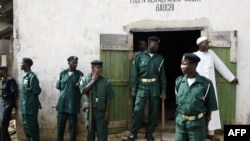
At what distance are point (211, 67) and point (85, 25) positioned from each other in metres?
2.76

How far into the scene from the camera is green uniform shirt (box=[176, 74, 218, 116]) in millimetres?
5020

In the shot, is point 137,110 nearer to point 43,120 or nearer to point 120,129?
point 120,129

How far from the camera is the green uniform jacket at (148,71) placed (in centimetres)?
Answer: 698

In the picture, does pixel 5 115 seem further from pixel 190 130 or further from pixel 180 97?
pixel 190 130

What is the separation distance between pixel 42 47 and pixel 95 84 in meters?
2.02

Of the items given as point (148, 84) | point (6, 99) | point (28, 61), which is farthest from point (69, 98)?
point (148, 84)

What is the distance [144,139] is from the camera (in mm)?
7320

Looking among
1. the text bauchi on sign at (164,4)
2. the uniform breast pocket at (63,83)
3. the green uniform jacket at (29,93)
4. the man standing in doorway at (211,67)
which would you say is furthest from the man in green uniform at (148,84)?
the green uniform jacket at (29,93)

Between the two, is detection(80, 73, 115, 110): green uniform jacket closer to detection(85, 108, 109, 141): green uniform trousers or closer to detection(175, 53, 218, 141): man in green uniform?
detection(85, 108, 109, 141): green uniform trousers

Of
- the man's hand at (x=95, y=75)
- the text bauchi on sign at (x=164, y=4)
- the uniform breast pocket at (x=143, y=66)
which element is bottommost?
the man's hand at (x=95, y=75)

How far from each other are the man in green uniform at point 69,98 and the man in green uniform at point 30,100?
0.48 meters

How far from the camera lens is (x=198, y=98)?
5020 mm

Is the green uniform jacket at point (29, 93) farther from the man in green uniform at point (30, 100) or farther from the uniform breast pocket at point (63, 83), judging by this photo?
the uniform breast pocket at point (63, 83)

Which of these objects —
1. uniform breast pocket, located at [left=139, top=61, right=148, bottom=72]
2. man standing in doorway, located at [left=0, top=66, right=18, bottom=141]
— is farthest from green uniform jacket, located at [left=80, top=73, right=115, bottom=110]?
man standing in doorway, located at [left=0, top=66, right=18, bottom=141]
